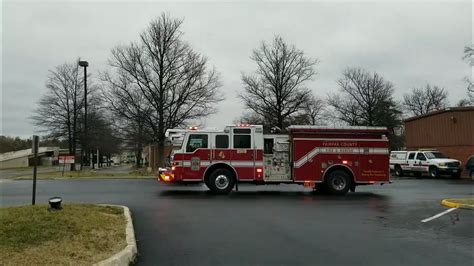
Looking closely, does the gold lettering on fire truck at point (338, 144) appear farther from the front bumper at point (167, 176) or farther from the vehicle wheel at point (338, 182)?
the front bumper at point (167, 176)

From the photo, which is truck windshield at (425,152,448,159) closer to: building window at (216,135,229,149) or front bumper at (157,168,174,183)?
building window at (216,135,229,149)

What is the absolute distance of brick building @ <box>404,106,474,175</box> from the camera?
114 feet

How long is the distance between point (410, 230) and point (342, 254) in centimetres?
316

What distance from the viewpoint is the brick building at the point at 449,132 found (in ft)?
114

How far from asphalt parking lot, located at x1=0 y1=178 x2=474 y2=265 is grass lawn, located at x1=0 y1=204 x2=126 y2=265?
644 mm

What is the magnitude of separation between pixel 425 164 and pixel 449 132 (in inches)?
165

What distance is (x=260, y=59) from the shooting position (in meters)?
51.9

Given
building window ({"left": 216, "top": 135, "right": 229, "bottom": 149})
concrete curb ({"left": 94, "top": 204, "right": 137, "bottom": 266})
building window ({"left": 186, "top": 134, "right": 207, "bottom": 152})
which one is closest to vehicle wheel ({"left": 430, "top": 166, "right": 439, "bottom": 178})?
building window ({"left": 216, "top": 135, "right": 229, "bottom": 149})

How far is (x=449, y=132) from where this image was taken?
119ft

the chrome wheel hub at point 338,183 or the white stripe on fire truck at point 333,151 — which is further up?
the white stripe on fire truck at point 333,151

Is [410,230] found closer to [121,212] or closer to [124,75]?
[121,212]

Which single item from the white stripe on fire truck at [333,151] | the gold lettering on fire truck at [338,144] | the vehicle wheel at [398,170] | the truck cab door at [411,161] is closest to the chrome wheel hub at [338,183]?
the white stripe on fire truck at [333,151]

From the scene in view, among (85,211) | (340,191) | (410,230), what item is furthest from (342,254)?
(340,191)

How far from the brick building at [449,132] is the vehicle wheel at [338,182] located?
20.0m
